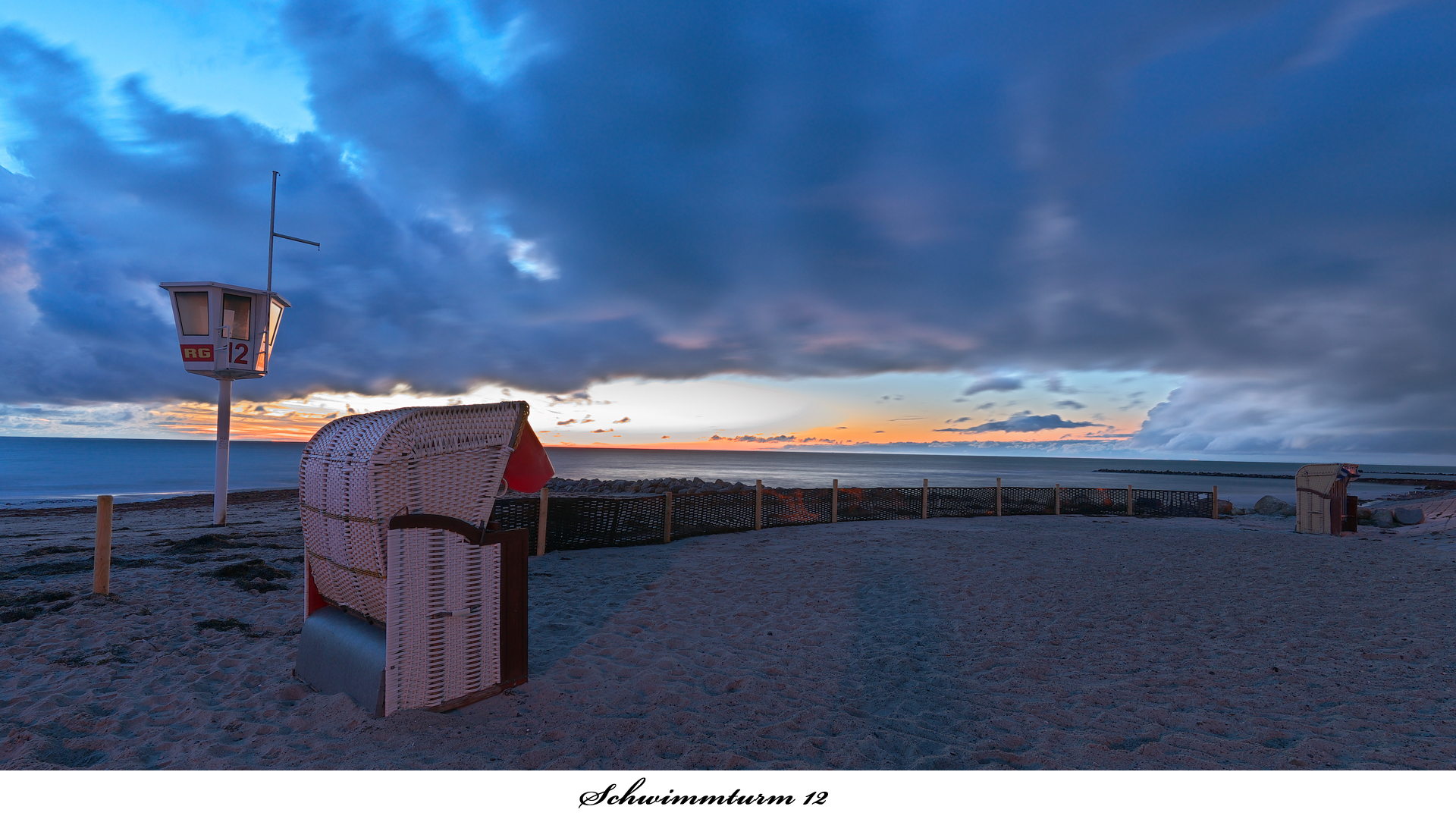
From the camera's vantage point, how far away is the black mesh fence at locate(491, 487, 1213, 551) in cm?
1188

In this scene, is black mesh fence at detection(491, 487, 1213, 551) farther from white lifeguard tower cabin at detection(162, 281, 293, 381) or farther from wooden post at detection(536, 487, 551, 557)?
white lifeguard tower cabin at detection(162, 281, 293, 381)

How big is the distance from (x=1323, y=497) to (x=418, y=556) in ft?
72.5

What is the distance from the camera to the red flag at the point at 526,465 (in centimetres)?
467

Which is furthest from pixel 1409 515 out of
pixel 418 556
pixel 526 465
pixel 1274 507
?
pixel 418 556

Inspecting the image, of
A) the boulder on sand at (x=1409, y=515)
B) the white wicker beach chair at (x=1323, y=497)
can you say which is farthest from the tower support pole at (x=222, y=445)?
the boulder on sand at (x=1409, y=515)

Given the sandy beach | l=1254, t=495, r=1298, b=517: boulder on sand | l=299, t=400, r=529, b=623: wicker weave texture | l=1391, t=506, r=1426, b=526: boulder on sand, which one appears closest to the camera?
the sandy beach

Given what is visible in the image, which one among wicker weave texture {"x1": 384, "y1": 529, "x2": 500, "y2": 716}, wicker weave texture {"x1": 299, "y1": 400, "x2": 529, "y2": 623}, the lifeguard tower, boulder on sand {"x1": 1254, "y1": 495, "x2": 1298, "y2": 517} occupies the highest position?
the lifeguard tower

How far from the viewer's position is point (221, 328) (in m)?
13.1

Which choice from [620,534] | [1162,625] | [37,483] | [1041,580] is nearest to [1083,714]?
[1162,625]

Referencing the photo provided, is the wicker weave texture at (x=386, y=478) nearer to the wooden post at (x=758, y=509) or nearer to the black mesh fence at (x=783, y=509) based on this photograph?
the black mesh fence at (x=783, y=509)

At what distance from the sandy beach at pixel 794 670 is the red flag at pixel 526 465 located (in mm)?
1578

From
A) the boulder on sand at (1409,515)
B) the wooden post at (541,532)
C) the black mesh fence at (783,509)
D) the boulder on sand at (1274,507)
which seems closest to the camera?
the wooden post at (541,532)

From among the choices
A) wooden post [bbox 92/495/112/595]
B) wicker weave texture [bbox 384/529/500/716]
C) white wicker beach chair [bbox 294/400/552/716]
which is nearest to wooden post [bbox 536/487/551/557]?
wooden post [bbox 92/495/112/595]

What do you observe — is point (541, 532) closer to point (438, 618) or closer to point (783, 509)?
point (783, 509)
